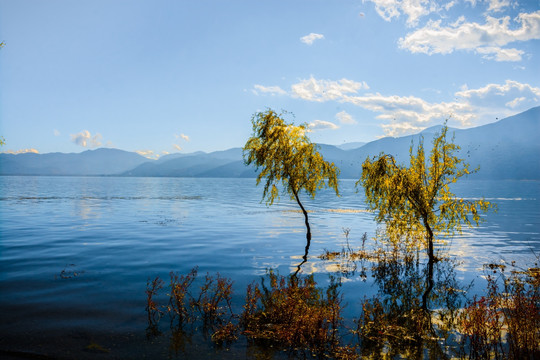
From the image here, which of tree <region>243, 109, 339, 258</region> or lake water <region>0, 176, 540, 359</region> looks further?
tree <region>243, 109, 339, 258</region>

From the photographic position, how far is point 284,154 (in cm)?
3444

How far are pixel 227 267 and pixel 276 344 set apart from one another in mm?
14154

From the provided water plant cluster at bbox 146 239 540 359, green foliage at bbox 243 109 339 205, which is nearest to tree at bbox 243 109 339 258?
green foliage at bbox 243 109 339 205

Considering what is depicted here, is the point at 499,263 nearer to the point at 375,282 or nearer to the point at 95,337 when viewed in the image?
the point at 375,282

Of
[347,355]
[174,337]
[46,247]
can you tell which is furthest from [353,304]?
[46,247]

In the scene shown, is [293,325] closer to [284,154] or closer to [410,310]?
[410,310]

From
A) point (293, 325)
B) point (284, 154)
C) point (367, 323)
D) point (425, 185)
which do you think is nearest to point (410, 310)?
point (367, 323)

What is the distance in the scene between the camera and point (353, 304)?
19.5 meters

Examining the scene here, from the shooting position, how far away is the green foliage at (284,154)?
34.3 m

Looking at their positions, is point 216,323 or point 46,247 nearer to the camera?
point 216,323

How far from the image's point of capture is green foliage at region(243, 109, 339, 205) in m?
34.3

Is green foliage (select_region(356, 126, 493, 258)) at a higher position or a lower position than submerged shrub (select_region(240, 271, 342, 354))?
higher

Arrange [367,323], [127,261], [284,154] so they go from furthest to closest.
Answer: [284,154] → [127,261] → [367,323]

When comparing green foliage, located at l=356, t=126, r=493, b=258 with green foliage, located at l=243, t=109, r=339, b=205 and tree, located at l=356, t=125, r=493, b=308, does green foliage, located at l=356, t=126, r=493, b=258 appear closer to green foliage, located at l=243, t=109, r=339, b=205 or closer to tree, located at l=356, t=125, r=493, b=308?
tree, located at l=356, t=125, r=493, b=308
